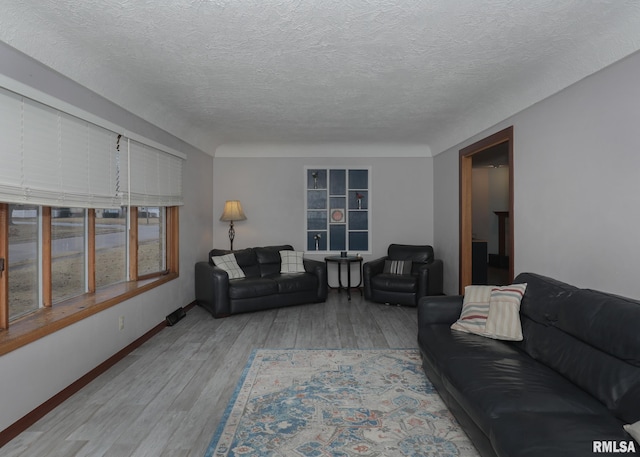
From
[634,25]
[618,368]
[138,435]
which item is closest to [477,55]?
[634,25]

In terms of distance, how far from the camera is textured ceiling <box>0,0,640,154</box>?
2248 mm

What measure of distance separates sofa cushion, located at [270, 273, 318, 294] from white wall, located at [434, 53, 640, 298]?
2.87 m

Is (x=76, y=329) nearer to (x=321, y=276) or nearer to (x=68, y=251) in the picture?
(x=68, y=251)

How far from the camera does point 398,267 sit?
5988 mm

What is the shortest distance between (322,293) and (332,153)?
8.21 ft

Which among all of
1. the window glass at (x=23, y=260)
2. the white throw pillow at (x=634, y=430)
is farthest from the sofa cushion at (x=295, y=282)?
the white throw pillow at (x=634, y=430)

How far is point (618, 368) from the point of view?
1882 millimetres

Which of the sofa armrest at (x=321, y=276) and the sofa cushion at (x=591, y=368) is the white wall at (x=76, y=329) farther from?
the sofa cushion at (x=591, y=368)

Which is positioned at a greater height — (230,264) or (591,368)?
(230,264)

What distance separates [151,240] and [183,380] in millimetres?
2090

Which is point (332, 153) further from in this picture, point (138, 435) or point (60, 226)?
point (138, 435)

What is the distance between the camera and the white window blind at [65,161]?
91.5 inches

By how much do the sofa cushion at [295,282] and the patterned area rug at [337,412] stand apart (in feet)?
6.23

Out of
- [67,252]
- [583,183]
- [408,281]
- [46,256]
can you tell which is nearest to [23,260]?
[46,256]
